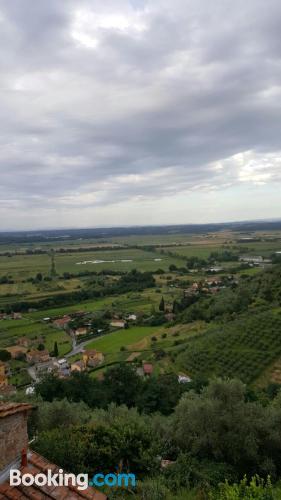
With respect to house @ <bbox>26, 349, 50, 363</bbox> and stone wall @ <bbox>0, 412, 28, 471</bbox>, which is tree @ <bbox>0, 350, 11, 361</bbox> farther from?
stone wall @ <bbox>0, 412, 28, 471</bbox>

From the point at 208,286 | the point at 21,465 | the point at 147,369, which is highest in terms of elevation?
the point at 21,465

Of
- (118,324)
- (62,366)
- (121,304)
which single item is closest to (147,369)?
(62,366)

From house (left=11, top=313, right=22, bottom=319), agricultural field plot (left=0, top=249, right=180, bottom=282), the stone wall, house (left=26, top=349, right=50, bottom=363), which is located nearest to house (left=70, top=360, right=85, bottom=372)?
house (left=26, top=349, right=50, bottom=363)

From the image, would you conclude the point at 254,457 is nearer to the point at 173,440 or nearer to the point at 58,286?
the point at 173,440

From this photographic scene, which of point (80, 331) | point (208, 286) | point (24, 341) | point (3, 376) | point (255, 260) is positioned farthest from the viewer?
point (255, 260)

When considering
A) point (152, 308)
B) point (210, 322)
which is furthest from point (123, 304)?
point (210, 322)

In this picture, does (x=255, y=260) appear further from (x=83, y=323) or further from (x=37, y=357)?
(x=37, y=357)

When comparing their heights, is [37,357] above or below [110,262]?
→ below
